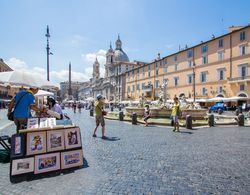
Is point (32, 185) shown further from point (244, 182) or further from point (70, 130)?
point (244, 182)

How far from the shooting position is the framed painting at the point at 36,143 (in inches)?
167

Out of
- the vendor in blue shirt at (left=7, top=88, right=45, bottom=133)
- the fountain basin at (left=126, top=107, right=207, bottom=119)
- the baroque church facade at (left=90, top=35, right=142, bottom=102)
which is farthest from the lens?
the baroque church facade at (left=90, top=35, right=142, bottom=102)

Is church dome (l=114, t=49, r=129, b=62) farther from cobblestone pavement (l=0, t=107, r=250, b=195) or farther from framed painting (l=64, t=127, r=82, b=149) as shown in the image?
framed painting (l=64, t=127, r=82, b=149)

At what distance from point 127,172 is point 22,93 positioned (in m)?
3.29

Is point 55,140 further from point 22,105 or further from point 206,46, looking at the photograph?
point 206,46

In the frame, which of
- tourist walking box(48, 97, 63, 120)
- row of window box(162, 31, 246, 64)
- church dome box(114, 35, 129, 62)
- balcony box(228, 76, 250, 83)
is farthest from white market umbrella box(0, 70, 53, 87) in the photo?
church dome box(114, 35, 129, 62)

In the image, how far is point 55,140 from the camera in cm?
454

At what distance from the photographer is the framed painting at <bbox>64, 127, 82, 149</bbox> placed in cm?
467

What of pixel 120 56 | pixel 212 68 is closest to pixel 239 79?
pixel 212 68

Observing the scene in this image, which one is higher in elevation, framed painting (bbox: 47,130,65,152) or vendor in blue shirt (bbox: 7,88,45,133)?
vendor in blue shirt (bbox: 7,88,45,133)

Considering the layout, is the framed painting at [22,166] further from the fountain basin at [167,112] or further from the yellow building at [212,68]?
the yellow building at [212,68]

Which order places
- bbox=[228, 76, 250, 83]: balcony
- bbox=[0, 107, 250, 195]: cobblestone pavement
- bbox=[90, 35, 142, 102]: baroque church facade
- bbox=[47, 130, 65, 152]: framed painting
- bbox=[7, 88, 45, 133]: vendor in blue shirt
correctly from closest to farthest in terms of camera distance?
bbox=[0, 107, 250, 195]: cobblestone pavement < bbox=[47, 130, 65, 152]: framed painting < bbox=[7, 88, 45, 133]: vendor in blue shirt < bbox=[228, 76, 250, 83]: balcony < bbox=[90, 35, 142, 102]: baroque church facade

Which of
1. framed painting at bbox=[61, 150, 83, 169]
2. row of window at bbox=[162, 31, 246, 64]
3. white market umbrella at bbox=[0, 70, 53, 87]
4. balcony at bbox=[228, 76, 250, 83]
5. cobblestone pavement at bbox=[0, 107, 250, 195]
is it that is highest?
row of window at bbox=[162, 31, 246, 64]

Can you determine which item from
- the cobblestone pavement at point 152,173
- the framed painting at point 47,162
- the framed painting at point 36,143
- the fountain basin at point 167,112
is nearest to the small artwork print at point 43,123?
the framed painting at point 36,143
